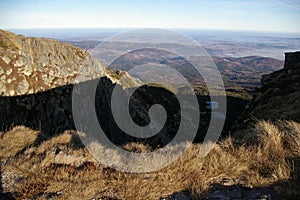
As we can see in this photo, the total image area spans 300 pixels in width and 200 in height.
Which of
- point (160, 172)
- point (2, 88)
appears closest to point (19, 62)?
point (2, 88)

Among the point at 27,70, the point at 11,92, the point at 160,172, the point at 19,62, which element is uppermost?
the point at 19,62

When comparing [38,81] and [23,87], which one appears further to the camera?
[38,81]

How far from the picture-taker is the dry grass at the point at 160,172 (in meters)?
4.50

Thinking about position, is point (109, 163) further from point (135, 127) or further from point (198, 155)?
point (135, 127)

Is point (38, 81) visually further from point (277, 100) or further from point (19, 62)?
point (277, 100)

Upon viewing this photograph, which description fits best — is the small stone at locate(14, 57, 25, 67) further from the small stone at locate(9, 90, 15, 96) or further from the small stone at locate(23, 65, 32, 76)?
the small stone at locate(9, 90, 15, 96)

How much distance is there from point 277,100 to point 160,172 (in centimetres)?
1483

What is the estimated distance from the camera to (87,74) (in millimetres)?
18359

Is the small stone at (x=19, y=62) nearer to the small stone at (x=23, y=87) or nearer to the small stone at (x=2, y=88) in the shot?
the small stone at (x=23, y=87)

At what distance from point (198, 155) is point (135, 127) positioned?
1142 centimetres

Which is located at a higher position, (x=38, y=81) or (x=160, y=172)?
(x=38, y=81)

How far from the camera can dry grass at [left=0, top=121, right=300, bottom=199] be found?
450 cm

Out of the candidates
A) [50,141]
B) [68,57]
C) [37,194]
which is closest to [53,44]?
[68,57]

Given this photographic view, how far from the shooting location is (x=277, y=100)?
665 inches
